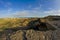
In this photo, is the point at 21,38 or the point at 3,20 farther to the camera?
the point at 3,20

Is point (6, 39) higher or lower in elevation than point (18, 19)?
lower

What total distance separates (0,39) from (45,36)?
120 cm

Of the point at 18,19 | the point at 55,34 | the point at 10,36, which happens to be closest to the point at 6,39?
the point at 10,36

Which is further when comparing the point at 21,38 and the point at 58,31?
the point at 58,31

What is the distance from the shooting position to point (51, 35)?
4.07 meters

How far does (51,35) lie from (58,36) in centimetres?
21

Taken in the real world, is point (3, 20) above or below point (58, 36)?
above

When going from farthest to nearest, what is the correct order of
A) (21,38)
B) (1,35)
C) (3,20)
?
(3,20), (1,35), (21,38)

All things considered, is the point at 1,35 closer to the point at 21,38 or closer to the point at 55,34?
the point at 21,38

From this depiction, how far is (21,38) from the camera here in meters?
3.99

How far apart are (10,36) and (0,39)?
28 centimetres

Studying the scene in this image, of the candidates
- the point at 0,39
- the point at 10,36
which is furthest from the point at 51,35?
the point at 0,39

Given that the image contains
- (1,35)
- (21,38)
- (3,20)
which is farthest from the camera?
(3,20)

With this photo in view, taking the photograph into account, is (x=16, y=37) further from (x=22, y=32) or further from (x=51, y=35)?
(x=51, y=35)
